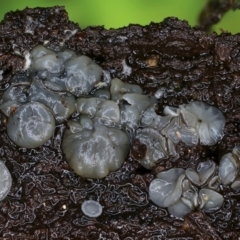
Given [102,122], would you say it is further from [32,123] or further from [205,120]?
[205,120]

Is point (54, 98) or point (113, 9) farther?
point (113, 9)

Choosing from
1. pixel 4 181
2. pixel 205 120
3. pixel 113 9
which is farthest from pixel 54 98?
pixel 113 9

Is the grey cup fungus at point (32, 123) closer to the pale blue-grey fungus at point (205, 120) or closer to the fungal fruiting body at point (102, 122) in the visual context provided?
the fungal fruiting body at point (102, 122)

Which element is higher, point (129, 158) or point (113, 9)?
point (113, 9)

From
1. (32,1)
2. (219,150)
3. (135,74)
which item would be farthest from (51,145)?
(32,1)

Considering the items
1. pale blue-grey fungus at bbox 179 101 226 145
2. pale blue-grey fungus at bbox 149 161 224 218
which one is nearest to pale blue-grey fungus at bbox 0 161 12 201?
pale blue-grey fungus at bbox 149 161 224 218

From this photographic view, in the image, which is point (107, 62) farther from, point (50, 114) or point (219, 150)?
point (219, 150)

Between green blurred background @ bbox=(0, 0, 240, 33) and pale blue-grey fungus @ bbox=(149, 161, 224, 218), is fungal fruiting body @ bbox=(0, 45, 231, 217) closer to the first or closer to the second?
pale blue-grey fungus @ bbox=(149, 161, 224, 218)
